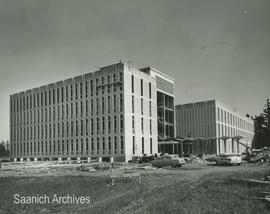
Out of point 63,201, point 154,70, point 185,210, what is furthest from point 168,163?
point 154,70

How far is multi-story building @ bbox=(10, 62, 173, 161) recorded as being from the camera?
59719 mm

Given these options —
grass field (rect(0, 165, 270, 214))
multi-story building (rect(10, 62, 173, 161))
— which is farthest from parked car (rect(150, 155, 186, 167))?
multi-story building (rect(10, 62, 173, 161))

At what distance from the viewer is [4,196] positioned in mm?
23812

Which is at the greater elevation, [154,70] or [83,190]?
[154,70]

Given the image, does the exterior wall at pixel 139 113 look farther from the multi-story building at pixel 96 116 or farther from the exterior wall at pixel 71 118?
the exterior wall at pixel 71 118

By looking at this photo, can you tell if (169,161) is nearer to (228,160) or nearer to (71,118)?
(228,160)

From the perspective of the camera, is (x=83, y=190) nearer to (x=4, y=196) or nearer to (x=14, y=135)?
(x=4, y=196)

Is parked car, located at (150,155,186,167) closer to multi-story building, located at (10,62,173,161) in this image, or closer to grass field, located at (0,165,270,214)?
grass field, located at (0,165,270,214)

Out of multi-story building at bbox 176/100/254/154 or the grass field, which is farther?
multi-story building at bbox 176/100/254/154

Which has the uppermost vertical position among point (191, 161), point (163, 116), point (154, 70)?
point (154, 70)

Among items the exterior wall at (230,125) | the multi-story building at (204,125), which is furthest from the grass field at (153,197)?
the multi-story building at (204,125)

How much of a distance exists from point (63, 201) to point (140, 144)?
1690 inches

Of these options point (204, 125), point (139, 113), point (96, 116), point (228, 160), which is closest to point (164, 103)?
point (139, 113)

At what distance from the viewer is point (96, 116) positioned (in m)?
63.4
